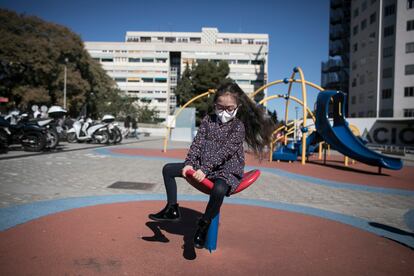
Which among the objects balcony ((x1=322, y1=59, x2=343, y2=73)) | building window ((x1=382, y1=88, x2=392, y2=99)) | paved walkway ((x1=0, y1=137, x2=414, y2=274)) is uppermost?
balcony ((x1=322, y1=59, x2=343, y2=73))

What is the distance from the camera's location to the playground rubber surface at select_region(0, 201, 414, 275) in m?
2.58

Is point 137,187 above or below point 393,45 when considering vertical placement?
below

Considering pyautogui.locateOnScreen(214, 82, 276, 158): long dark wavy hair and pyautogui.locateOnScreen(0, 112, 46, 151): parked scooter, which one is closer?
pyautogui.locateOnScreen(214, 82, 276, 158): long dark wavy hair

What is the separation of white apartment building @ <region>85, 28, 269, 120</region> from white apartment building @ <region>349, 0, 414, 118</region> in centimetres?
2426

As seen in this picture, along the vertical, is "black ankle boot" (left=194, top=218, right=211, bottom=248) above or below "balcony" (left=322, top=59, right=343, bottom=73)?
→ below

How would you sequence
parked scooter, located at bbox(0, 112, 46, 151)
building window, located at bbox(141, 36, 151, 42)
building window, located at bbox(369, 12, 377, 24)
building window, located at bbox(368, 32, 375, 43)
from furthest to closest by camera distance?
1. building window, located at bbox(141, 36, 151, 42)
2. building window, located at bbox(368, 32, 375, 43)
3. building window, located at bbox(369, 12, 377, 24)
4. parked scooter, located at bbox(0, 112, 46, 151)

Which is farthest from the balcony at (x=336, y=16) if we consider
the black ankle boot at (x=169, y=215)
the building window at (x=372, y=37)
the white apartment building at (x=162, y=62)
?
the black ankle boot at (x=169, y=215)

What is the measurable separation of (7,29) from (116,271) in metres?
32.5

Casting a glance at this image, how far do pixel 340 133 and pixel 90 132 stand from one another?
45.7 ft

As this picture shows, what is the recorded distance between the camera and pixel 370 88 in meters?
41.3

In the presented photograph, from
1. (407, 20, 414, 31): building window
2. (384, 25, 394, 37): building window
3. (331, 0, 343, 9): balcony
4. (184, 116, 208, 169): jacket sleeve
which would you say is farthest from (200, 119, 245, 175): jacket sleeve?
(331, 0, 343, 9): balcony

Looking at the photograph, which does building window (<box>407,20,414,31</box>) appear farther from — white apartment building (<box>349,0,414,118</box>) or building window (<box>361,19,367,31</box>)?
building window (<box>361,19,367,31</box>)

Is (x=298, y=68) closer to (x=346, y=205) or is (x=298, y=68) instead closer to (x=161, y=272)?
(x=346, y=205)

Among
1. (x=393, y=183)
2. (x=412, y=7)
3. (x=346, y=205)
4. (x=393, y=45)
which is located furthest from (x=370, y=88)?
(x=346, y=205)
